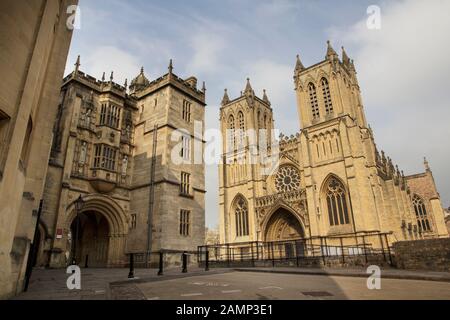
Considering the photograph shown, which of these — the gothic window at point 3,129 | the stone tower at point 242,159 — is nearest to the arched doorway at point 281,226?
the stone tower at point 242,159

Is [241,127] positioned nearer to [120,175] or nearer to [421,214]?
[120,175]

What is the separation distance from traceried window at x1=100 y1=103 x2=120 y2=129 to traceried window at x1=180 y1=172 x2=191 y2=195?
20.7 feet

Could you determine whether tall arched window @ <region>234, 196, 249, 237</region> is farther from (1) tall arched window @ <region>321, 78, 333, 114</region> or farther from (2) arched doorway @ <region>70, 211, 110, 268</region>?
(2) arched doorway @ <region>70, 211, 110, 268</region>

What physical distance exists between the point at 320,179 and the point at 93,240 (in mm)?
23116

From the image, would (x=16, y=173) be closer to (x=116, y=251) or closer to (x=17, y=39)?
(x=17, y=39)

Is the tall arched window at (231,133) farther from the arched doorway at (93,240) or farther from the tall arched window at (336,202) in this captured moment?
the arched doorway at (93,240)

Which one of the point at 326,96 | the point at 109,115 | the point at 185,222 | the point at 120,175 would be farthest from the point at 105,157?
the point at 326,96

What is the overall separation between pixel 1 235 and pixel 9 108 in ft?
7.76

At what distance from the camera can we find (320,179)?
3088 centimetres

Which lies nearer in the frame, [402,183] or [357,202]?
Answer: [357,202]

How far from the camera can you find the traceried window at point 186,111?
2297 cm

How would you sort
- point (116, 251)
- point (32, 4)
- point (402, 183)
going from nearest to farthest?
point (32, 4)
point (116, 251)
point (402, 183)

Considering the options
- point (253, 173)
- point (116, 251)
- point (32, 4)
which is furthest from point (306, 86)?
point (32, 4)

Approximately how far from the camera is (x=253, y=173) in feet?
121
